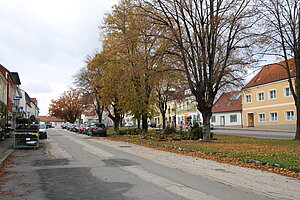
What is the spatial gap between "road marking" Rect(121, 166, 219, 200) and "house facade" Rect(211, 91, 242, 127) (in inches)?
1613

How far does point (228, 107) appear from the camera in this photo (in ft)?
172

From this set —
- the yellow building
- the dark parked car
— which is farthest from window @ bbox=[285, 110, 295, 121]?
the dark parked car

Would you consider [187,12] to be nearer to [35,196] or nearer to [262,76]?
[35,196]

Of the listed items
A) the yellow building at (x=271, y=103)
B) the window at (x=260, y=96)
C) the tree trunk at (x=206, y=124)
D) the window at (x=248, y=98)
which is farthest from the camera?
the window at (x=248, y=98)

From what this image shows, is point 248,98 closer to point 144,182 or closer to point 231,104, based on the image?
point 231,104

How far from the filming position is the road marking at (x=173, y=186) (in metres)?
6.09

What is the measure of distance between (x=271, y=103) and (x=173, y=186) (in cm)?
3776

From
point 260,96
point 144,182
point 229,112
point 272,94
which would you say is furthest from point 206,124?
point 229,112

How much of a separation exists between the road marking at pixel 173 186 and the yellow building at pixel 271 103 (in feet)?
94.3

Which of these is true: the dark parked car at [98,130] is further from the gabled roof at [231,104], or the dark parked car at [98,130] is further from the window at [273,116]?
the window at [273,116]

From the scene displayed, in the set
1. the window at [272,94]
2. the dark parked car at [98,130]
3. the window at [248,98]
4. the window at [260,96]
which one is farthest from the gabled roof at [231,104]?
the dark parked car at [98,130]

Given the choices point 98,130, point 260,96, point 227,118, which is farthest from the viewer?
point 227,118

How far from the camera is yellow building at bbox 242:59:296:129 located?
123 feet

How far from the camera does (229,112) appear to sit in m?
51.8
